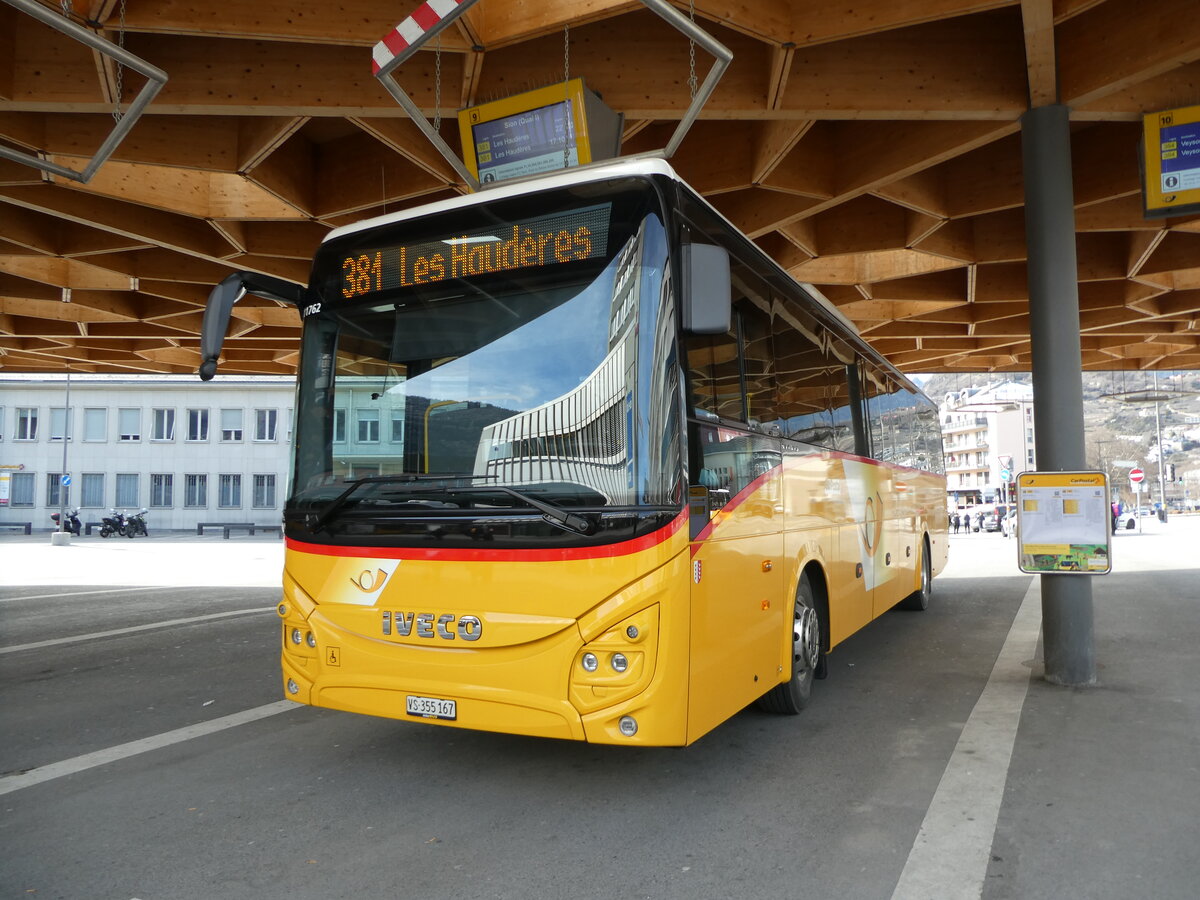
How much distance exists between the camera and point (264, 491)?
53.2m

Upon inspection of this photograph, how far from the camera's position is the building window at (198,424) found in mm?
53125

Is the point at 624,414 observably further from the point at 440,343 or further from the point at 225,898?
the point at 225,898

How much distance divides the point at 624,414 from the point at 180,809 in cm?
314

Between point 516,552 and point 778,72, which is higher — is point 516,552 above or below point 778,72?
below

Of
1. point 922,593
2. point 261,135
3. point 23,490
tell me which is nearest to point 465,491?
point 261,135

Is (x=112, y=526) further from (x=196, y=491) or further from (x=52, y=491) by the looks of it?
(x=52, y=491)

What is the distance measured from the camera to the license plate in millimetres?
4453

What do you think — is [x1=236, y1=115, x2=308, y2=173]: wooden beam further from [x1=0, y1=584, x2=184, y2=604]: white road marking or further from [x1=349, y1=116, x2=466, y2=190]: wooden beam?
[x1=0, y1=584, x2=184, y2=604]: white road marking

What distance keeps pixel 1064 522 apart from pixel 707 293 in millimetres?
4549

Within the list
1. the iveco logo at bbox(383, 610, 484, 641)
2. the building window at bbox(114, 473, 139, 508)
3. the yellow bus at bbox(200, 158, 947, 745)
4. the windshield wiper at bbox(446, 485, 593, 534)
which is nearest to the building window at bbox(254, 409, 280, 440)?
the building window at bbox(114, 473, 139, 508)

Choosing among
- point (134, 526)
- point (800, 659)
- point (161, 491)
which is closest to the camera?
point (800, 659)

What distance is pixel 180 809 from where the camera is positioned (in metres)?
4.60

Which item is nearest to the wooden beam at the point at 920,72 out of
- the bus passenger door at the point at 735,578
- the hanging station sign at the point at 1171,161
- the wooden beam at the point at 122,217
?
the hanging station sign at the point at 1171,161

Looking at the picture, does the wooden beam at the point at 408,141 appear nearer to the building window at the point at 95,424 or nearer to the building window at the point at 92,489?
the building window at the point at 95,424
